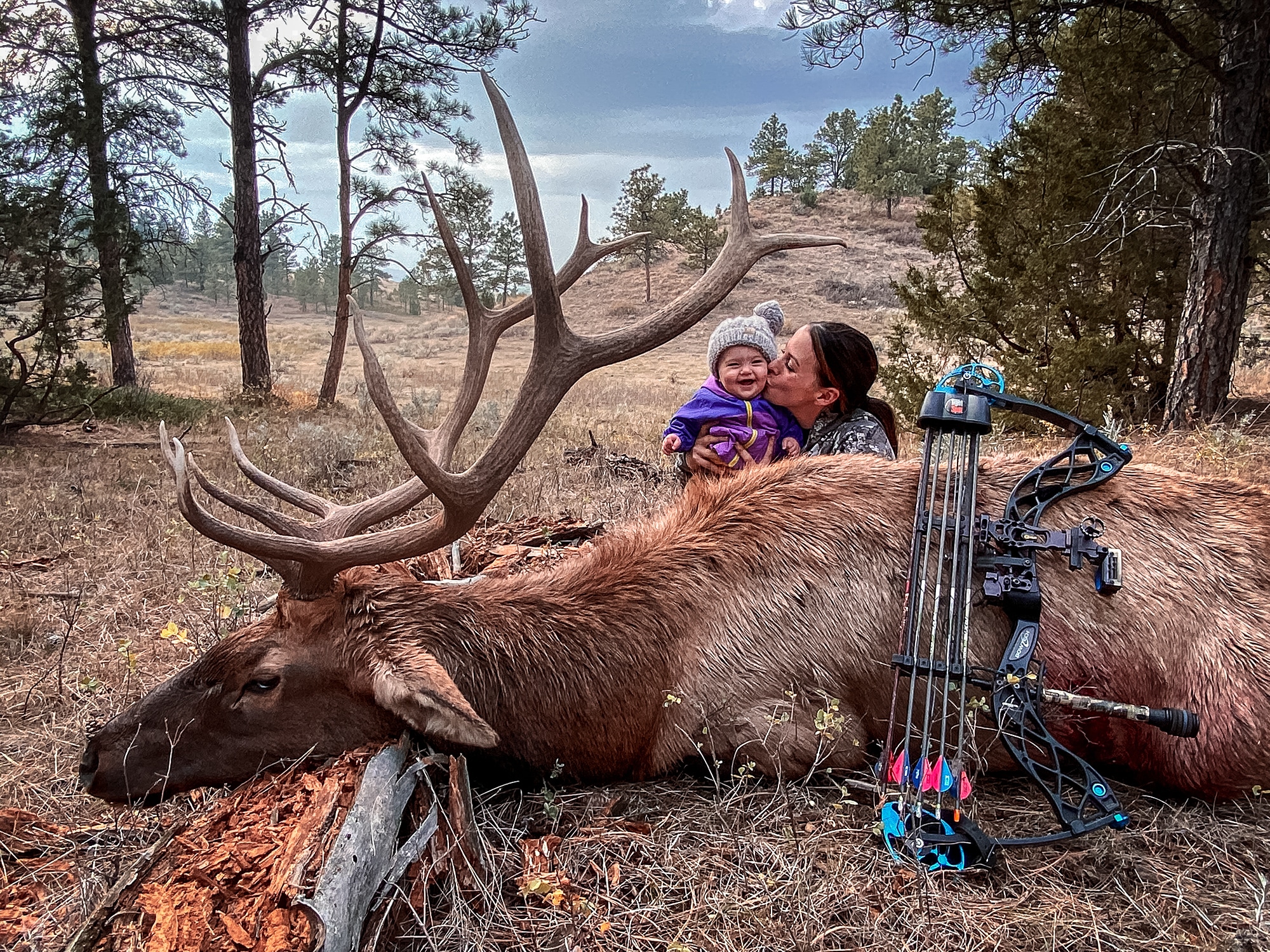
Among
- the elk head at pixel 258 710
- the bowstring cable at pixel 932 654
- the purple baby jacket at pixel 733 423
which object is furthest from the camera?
the purple baby jacket at pixel 733 423

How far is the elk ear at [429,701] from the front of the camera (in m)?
2.25

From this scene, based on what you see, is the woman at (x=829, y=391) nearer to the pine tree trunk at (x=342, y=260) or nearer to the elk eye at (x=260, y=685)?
the elk eye at (x=260, y=685)

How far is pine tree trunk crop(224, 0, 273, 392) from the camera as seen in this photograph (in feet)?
42.8

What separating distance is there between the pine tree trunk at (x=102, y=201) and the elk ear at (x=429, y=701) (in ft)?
32.6

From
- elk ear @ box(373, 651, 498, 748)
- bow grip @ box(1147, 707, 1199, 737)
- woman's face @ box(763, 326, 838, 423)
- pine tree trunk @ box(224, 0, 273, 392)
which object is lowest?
elk ear @ box(373, 651, 498, 748)

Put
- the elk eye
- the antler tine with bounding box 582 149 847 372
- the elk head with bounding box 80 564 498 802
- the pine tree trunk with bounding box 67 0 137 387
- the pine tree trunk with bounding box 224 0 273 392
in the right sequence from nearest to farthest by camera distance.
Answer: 1. the elk head with bounding box 80 564 498 802
2. the elk eye
3. the antler tine with bounding box 582 149 847 372
4. the pine tree trunk with bounding box 67 0 137 387
5. the pine tree trunk with bounding box 224 0 273 392

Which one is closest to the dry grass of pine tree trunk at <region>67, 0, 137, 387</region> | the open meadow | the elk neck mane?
the open meadow

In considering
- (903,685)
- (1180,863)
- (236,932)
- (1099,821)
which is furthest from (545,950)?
(1180,863)

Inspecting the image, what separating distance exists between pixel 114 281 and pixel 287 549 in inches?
413

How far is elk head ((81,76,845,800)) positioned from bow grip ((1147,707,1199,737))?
1.82 meters

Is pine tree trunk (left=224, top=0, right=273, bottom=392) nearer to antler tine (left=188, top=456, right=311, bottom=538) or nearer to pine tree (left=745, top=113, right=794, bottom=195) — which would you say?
antler tine (left=188, top=456, right=311, bottom=538)

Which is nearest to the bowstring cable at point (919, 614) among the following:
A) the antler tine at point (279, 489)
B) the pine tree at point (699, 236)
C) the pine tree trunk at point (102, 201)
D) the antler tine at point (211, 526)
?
the antler tine at point (211, 526)

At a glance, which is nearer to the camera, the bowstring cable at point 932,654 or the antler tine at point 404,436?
the bowstring cable at point 932,654

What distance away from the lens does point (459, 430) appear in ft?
10.3
